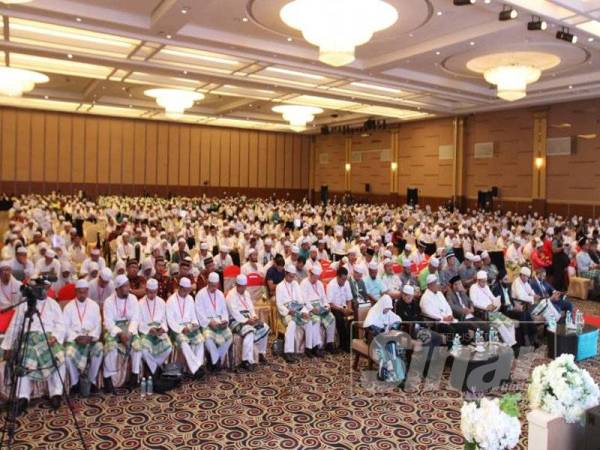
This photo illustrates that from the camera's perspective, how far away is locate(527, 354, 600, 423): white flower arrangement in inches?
119

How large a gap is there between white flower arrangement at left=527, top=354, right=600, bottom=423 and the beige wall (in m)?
26.3

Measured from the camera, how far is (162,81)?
1752 cm

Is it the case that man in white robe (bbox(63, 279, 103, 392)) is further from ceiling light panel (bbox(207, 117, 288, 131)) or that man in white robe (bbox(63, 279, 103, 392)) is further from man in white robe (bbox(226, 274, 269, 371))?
ceiling light panel (bbox(207, 117, 288, 131))

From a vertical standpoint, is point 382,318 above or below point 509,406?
below

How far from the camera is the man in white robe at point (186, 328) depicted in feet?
18.8

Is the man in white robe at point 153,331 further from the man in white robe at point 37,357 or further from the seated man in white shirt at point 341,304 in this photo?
the seated man in white shirt at point 341,304

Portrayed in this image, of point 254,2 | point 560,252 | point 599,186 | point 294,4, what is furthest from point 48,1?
point 599,186

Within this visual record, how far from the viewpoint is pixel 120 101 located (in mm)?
22734

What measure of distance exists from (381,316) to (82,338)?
317 cm

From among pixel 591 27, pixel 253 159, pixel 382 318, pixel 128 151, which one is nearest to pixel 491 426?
pixel 382 318

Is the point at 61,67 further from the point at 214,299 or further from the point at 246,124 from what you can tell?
the point at 246,124

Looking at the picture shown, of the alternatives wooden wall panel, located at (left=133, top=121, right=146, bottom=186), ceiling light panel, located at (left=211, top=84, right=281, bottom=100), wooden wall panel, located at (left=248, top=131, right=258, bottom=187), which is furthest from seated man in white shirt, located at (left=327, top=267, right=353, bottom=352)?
wooden wall panel, located at (left=248, top=131, right=258, bottom=187)

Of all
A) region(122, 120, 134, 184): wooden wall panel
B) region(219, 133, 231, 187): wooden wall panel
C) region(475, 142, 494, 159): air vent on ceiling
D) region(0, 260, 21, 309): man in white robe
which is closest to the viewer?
region(0, 260, 21, 309): man in white robe

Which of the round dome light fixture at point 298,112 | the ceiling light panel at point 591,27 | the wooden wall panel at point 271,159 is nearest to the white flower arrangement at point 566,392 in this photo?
the ceiling light panel at point 591,27
